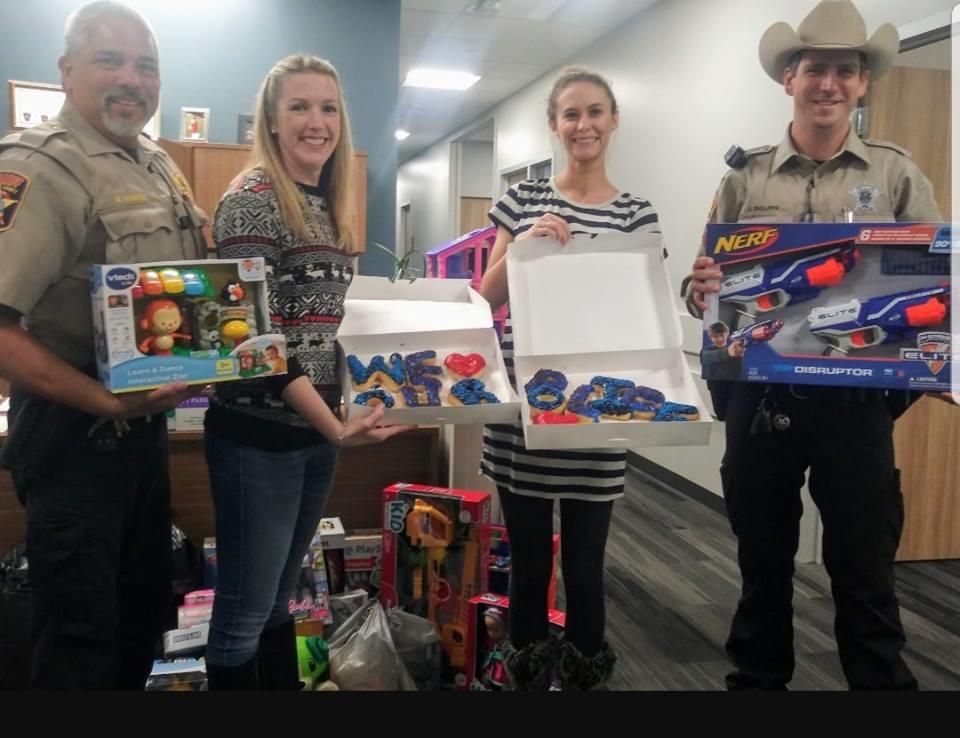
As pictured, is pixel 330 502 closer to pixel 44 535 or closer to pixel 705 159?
pixel 44 535

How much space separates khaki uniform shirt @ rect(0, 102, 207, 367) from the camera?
833mm

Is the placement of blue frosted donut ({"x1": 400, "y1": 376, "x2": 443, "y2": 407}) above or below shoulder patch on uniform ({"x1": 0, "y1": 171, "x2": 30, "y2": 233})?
below

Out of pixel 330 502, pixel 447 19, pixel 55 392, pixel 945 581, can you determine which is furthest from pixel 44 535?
pixel 447 19

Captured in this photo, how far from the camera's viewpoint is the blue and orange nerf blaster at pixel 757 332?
41.6 inches

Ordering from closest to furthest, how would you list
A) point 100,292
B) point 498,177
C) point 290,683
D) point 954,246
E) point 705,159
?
point 100,292, point 954,246, point 290,683, point 705,159, point 498,177

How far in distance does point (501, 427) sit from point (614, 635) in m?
0.82

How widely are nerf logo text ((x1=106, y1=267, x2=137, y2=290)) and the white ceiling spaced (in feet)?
5.87

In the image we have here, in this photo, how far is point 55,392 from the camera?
0.87 m

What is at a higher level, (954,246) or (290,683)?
(954,246)

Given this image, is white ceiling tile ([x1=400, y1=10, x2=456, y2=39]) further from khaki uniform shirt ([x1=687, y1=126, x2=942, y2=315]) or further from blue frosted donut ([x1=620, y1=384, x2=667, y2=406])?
blue frosted donut ([x1=620, y1=384, x2=667, y2=406])

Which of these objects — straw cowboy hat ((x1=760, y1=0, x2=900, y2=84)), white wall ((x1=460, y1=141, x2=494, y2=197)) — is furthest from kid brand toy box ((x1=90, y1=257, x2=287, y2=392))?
white wall ((x1=460, y1=141, x2=494, y2=197))

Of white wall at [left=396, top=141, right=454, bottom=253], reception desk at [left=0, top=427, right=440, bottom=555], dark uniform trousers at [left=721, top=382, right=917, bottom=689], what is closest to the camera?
dark uniform trousers at [left=721, top=382, right=917, bottom=689]

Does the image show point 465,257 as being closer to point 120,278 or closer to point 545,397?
point 545,397

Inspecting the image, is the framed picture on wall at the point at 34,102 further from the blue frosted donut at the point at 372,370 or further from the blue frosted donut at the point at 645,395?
the blue frosted donut at the point at 645,395
